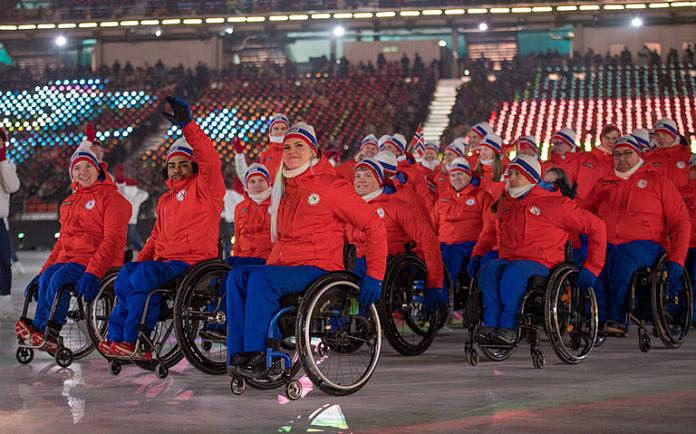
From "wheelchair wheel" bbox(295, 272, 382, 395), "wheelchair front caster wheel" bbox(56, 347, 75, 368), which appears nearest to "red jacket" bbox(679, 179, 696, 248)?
"wheelchair wheel" bbox(295, 272, 382, 395)

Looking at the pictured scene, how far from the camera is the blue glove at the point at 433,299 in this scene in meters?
7.18

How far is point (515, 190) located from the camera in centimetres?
670

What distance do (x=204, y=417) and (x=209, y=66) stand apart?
28.8 m

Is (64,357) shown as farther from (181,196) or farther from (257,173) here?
(257,173)

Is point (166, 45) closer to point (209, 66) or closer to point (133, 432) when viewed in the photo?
point (209, 66)

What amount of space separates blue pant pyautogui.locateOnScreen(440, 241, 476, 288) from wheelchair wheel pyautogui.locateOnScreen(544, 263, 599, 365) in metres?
1.57

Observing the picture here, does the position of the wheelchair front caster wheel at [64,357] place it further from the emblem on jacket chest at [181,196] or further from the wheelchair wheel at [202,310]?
the emblem on jacket chest at [181,196]

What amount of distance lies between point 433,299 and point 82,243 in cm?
214

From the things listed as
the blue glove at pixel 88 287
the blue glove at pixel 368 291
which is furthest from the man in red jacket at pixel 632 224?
the blue glove at pixel 88 287

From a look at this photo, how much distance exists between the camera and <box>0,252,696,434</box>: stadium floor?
14.7 ft

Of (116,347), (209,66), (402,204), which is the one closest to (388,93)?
(209,66)

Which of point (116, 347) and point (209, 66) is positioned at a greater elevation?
point (209, 66)

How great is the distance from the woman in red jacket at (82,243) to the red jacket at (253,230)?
0.83 m

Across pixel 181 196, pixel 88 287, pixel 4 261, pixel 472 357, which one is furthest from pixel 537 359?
pixel 4 261
